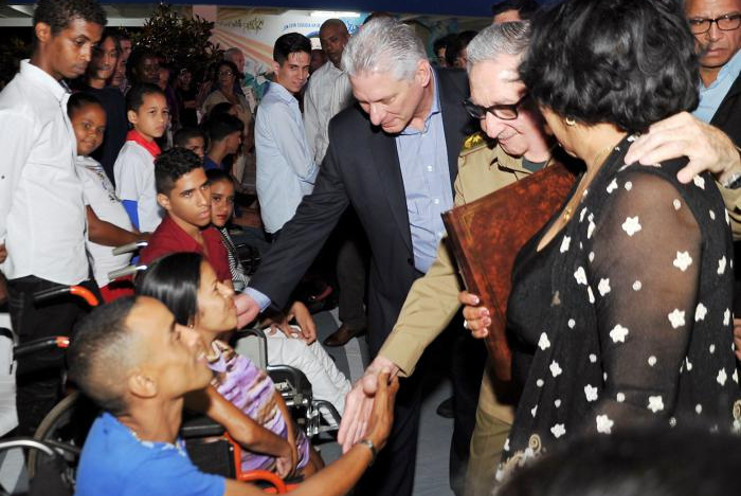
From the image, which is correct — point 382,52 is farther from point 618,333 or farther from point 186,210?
point 618,333

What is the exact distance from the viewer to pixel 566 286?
1.54 metres

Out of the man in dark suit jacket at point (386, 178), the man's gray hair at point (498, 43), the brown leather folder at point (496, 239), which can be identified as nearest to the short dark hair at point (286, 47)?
the man in dark suit jacket at point (386, 178)

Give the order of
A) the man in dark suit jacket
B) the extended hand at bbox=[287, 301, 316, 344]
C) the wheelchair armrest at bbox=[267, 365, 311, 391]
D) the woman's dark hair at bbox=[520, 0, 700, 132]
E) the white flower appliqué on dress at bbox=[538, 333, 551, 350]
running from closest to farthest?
the woman's dark hair at bbox=[520, 0, 700, 132], the white flower appliqué on dress at bbox=[538, 333, 551, 350], the man in dark suit jacket, the wheelchair armrest at bbox=[267, 365, 311, 391], the extended hand at bbox=[287, 301, 316, 344]

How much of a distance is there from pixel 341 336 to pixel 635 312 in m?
4.02

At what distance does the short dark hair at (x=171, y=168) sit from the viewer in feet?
12.9

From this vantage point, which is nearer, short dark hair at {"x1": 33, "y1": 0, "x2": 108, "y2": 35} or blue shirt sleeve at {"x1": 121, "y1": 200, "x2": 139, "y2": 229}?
short dark hair at {"x1": 33, "y1": 0, "x2": 108, "y2": 35}

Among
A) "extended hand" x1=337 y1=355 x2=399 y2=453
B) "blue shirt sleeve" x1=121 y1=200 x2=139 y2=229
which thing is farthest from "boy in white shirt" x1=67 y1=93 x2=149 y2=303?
"extended hand" x1=337 y1=355 x2=399 y2=453

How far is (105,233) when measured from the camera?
382 cm

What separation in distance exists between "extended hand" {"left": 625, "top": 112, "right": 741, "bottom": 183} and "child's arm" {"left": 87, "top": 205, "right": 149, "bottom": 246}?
2808 millimetres

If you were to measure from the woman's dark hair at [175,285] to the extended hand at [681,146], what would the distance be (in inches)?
59.6

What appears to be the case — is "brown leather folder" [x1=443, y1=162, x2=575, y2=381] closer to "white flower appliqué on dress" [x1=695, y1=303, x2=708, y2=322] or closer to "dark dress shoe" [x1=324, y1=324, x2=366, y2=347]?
"white flower appliqué on dress" [x1=695, y1=303, x2=708, y2=322]

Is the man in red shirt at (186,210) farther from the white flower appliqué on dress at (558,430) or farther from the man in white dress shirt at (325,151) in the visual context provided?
the white flower appliqué on dress at (558,430)

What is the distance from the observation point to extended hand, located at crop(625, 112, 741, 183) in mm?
1465

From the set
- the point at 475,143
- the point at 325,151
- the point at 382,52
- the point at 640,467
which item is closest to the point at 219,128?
the point at 325,151
